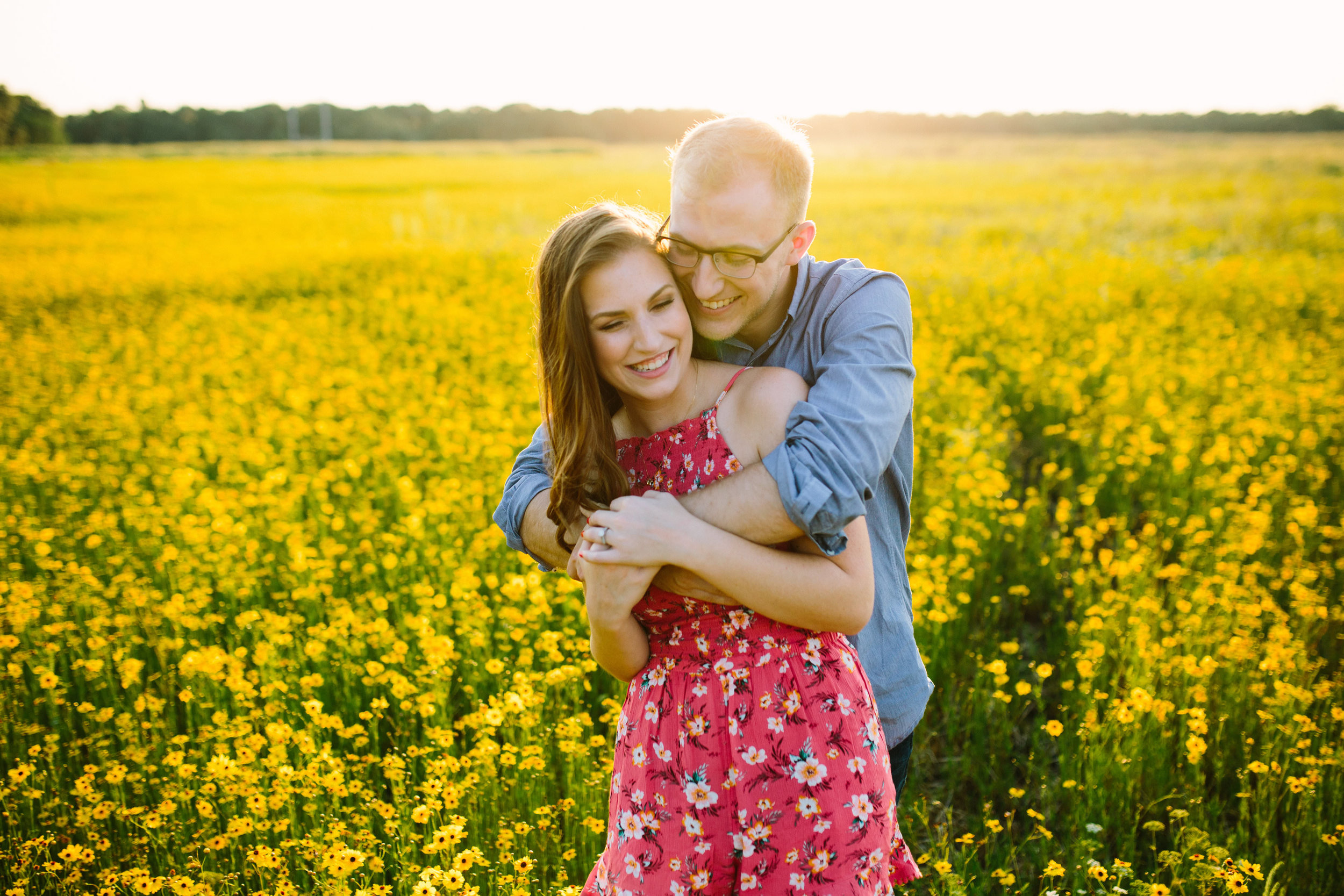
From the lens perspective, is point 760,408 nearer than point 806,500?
No

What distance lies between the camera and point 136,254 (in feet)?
45.8

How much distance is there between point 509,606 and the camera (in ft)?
12.3

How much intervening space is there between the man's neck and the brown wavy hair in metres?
0.33

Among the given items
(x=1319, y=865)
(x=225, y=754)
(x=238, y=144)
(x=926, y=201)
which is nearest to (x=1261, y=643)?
(x=1319, y=865)

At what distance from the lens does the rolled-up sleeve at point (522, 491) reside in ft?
6.81

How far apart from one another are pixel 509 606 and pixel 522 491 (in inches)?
69.9

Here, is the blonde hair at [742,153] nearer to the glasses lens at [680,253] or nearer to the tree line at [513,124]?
the glasses lens at [680,253]

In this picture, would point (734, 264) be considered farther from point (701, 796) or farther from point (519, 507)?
point (701, 796)

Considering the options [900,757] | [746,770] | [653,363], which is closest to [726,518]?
[653,363]

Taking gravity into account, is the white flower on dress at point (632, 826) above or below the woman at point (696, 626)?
below

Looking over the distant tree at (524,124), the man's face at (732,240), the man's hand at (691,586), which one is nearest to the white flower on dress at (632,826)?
the man's hand at (691,586)

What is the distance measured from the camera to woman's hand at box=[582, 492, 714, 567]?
5.31 ft

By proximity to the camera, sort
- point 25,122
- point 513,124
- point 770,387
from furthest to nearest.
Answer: point 513,124, point 25,122, point 770,387

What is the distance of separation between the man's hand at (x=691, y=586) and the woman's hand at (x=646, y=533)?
0.13 feet
